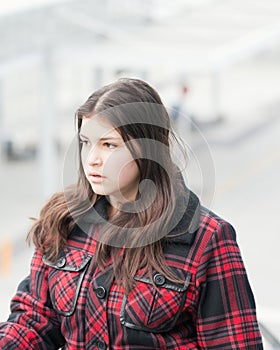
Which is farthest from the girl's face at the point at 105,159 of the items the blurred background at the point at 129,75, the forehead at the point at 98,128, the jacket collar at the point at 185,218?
the blurred background at the point at 129,75

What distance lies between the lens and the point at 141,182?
79.6 inches

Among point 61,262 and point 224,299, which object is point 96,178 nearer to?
point 61,262

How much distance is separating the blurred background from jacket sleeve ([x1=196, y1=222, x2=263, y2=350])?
552 centimetres

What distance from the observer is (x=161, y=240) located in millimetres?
2025

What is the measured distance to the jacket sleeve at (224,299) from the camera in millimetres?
1976

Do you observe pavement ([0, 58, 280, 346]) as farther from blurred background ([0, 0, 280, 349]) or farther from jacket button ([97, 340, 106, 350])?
jacket button ([97, 340, 106, 350])

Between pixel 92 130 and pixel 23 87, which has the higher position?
pixel 23 87

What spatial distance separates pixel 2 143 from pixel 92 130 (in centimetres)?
1156

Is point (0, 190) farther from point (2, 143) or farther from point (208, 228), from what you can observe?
point (208, 228)

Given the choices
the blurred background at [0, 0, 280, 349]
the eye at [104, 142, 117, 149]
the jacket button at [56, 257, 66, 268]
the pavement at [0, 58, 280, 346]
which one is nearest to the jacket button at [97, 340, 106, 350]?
the jacket button at [56, 257, 66, 268]

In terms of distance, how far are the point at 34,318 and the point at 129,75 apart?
7549 mm

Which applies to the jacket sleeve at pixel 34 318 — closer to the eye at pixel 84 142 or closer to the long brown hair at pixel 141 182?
the long brown hair at pixel 141 182

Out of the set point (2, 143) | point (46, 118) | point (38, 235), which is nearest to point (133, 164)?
point (38, 235)

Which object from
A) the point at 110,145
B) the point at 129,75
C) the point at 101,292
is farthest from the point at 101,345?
the point at 129,75
